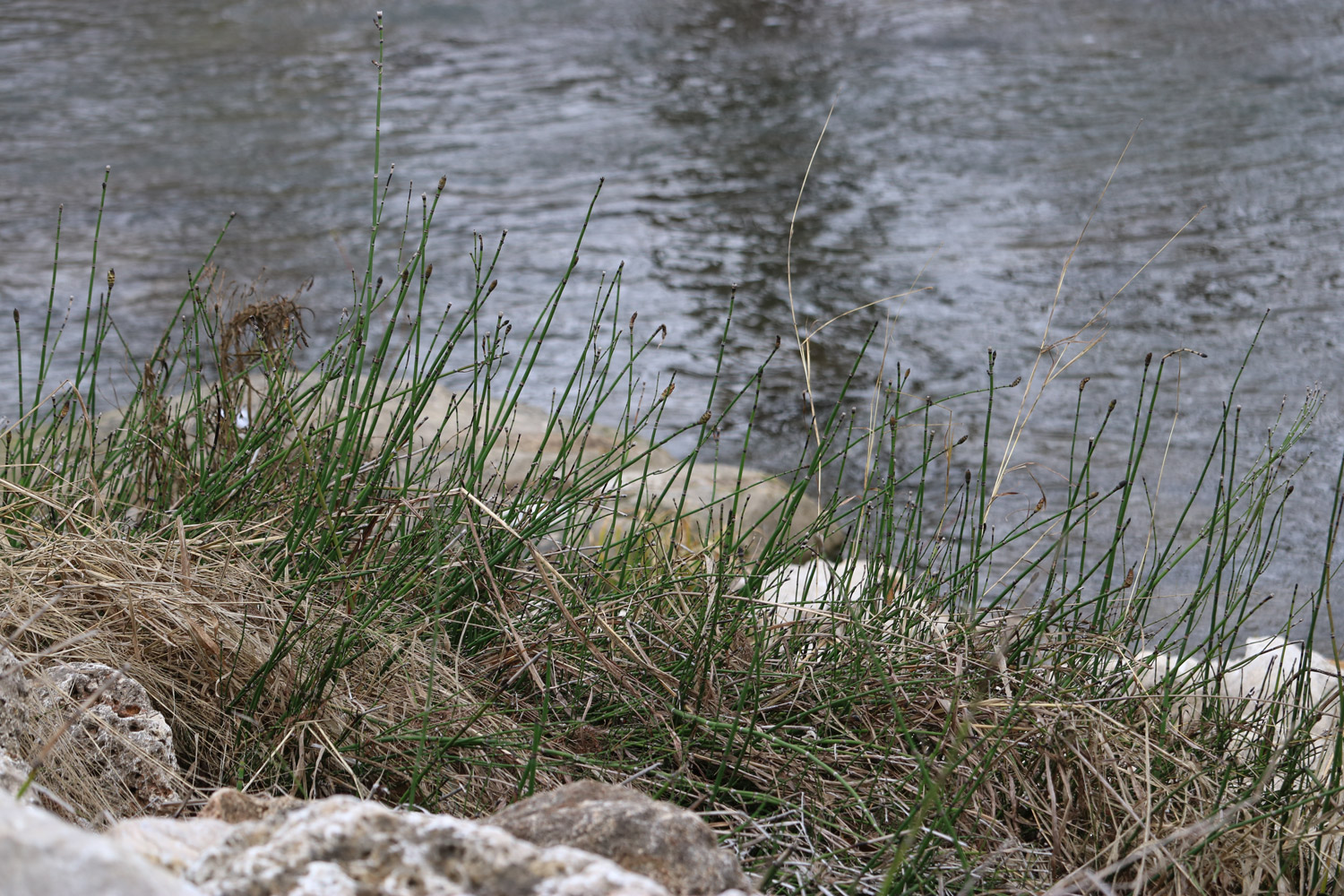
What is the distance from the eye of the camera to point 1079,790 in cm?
181

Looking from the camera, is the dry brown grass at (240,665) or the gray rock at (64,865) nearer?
the gray rock at (64,865)

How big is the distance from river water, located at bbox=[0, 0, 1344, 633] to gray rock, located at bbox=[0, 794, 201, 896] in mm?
2760

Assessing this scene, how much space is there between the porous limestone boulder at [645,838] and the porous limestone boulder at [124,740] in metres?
0.59

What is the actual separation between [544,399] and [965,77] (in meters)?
5.56

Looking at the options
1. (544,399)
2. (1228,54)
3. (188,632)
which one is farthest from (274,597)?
(1228,54)

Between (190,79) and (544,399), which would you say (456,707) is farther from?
(190,79)

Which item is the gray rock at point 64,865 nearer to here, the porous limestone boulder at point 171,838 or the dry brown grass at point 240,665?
the porous limestone boulder at point 171,838

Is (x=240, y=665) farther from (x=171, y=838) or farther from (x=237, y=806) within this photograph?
(x=171, y=838)

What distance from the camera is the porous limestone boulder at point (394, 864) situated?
3.14ft

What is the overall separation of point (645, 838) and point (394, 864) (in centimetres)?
26

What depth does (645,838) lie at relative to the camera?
115 centimetres

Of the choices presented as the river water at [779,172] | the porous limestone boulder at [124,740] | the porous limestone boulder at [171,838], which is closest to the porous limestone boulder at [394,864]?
the porous limestone boulder at [171,838]

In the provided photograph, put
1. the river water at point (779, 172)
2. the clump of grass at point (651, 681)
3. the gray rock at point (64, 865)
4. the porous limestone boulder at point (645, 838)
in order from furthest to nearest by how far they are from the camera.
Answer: the river water at point (779, 172), the clump of grass at point (651, 681), the porous limestone boulder at point (645, 838), the gray rock at point (64, 865)

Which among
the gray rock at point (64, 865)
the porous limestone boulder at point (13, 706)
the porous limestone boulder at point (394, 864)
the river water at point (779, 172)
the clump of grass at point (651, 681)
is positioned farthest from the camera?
the river water at point (779, 172)
